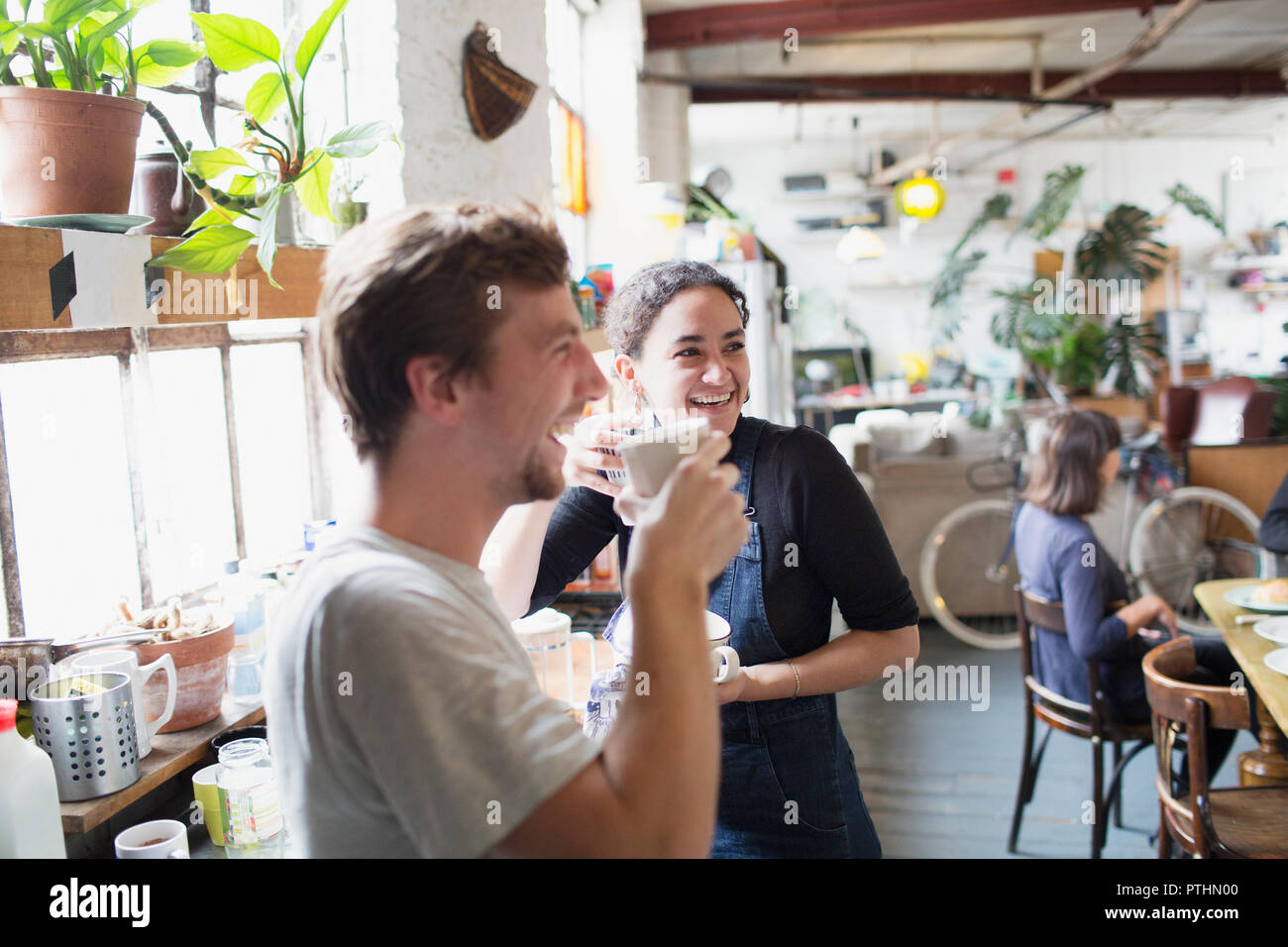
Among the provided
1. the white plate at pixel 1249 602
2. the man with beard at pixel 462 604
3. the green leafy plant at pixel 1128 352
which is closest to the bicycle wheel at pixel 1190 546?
the green leafy plant at pixel 1128 352

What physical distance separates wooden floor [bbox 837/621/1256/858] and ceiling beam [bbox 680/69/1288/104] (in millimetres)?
5046

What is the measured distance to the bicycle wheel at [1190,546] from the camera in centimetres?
536

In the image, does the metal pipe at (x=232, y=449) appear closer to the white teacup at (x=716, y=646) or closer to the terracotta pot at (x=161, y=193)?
the terracotta pot at (x=161, y=193)

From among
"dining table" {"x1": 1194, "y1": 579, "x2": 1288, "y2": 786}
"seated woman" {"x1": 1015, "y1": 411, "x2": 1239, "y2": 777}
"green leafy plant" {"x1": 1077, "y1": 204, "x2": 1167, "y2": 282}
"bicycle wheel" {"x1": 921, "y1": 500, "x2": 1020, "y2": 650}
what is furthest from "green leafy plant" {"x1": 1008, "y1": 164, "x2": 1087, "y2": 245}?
"dining table" {"x1": 1194, "y1": 579, "x2": 1288, "y2": 786}

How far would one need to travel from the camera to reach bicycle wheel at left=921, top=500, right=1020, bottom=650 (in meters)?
5.50

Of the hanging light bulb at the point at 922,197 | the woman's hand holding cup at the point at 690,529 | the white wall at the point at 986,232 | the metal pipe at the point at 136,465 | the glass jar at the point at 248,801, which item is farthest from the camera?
the white wall at the point at 986,232

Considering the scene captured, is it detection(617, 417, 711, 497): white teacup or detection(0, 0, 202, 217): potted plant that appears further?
detection(0, 0, 202, 217): potted plant

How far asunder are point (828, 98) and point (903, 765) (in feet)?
20.8

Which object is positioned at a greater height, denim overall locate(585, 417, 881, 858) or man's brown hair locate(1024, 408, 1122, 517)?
man's brown hair locate(1024, 408, 1122, 517)

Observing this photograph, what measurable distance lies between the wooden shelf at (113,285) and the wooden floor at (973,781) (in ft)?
8.66

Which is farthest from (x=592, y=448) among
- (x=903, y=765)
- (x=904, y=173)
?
(x=904, y=173)

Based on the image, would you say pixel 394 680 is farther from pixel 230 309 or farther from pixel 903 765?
pixel 903 765

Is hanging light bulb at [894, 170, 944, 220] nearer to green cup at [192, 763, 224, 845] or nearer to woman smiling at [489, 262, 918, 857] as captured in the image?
woman smiling at [489, 262, 918, 857]
